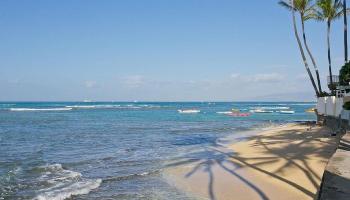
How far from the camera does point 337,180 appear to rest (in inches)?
273

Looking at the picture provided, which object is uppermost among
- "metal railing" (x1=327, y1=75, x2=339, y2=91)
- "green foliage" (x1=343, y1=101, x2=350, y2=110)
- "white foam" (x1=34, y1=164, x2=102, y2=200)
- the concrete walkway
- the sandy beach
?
"metal railing" (x1=327, y1=75, x2=339, y2=91)

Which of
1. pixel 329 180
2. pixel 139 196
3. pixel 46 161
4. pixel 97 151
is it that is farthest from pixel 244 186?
pixel 97 151

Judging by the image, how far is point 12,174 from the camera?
1230 cm

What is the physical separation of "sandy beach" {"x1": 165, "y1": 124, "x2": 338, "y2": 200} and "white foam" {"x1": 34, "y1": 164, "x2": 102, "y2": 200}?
217cm

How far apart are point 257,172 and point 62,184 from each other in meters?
5.17

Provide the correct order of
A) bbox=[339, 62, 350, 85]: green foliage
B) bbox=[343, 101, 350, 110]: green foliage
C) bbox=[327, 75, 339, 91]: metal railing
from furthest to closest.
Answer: bbox=[327, 75, 339, 91]: metal railing < bbox=[339, 62, 350, 85]: green foliage < bbox=[343, 101, 350, 110]: green foliage

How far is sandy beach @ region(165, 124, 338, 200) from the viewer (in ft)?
30.2

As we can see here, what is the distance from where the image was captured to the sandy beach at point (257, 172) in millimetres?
9219

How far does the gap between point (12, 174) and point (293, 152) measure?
9108 mm

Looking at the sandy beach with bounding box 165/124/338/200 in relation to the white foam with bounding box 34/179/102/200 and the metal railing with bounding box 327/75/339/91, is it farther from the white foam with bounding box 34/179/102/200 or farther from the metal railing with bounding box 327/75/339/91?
the metal railing with bounding box 327/75/339/91

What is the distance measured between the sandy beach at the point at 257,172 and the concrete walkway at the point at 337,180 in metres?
0.83

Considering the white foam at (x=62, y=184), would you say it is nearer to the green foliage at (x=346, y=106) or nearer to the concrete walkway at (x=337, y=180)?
the concrete walkway at (x=337, y=180)

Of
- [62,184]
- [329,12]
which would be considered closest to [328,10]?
[329,12]

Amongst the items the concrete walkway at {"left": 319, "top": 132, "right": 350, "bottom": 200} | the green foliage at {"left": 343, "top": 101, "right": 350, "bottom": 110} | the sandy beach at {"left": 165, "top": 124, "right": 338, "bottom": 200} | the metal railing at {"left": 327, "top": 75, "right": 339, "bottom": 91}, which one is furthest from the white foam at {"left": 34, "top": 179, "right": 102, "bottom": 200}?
the metal railing at {"left": 327, "top": 75, "right": 339, "bottom": 91}
